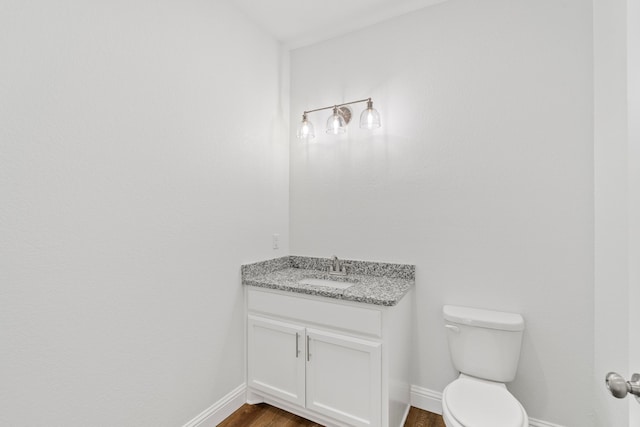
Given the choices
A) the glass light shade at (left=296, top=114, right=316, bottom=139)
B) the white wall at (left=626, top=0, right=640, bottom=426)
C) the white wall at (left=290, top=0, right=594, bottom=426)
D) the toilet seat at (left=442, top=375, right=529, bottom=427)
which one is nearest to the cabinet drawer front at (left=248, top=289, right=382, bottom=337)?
the toilet seat at (left=442, top=375, right=529, bottom=427)

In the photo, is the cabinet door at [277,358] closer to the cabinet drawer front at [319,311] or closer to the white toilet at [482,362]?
the cabinet drawer front at [319,311]

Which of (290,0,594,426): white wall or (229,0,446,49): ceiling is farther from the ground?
(229,0,446,49): ceiling

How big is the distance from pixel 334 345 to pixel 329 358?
9 centimetres

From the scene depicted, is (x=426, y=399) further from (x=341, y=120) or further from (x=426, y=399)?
(x=341, y=120)

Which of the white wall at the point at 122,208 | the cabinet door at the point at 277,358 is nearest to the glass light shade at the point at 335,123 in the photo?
the white wall at the point at 122,208

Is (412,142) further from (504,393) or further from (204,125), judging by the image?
(504,393)

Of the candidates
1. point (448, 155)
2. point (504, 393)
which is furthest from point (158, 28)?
point (504, 393)

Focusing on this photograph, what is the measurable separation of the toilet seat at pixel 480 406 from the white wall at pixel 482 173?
0.39 m

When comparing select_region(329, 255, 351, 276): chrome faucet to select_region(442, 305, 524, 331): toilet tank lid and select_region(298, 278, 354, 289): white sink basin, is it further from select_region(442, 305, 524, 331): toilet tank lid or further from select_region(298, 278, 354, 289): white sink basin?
select_region(442, 305, 524, 331): toilet tank lid

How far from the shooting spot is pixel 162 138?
1.55 metres

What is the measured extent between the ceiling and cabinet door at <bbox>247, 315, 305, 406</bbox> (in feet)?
6.79

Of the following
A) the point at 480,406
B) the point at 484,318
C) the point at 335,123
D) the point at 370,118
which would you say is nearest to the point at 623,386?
the point at 480,406

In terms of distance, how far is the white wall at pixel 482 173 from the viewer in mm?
1614

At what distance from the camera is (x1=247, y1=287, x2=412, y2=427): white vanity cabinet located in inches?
62.7
